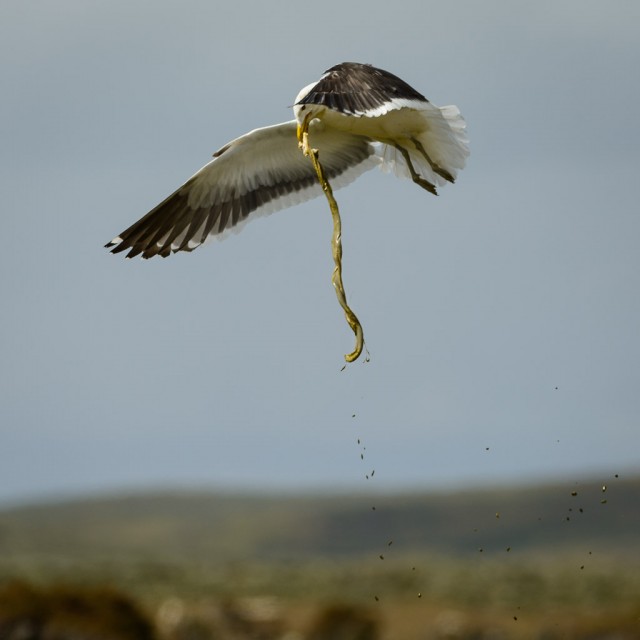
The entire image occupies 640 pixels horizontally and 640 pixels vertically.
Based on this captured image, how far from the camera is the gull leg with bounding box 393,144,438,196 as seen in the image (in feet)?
34.3

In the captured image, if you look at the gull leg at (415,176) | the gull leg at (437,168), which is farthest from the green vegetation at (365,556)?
the gull leg at (437,168)

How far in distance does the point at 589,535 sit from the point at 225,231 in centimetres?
3976

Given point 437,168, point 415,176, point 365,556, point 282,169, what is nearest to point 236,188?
point 282,169

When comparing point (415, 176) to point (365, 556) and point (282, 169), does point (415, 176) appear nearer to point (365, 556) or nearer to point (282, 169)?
point (282, 169)

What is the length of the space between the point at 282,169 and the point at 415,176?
4.80ft

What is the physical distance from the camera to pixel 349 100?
900 centimetres

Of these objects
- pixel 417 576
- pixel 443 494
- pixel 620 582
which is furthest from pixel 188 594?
pixel 443 494

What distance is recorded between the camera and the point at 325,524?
57250mm

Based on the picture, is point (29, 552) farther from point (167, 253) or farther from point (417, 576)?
point (167, 253)

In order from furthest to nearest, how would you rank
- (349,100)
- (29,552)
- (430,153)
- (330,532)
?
(330,532) → (29,552) → (430,153) → (349,100)

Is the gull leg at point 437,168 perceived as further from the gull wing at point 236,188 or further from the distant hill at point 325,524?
the distant hill at point 325,524

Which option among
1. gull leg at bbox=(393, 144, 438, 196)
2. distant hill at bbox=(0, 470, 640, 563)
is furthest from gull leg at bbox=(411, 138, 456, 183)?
distant hill at bbox=(0, 470, 640, 563)

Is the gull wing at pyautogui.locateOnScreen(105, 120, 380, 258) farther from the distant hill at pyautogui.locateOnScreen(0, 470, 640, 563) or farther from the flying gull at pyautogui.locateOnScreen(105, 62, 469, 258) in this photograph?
the distant hill at pyautogui.locateOnScreen(0, 470, 640, 563)

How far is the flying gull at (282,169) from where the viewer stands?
403 inches
